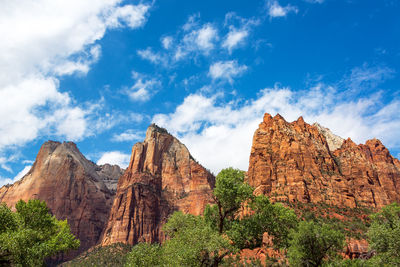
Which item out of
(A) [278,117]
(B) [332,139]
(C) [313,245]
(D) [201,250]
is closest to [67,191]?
(A) [278,117]

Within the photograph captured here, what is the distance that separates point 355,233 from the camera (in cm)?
6431

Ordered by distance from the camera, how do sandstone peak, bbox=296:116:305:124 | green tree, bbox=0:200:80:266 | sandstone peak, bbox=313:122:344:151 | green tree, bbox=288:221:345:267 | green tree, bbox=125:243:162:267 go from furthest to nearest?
sandstone peak, bbox=313:122:344:151 < sandstone peak, bbox=296:116:305:124 < green tree, bbox=125:243:162:267 < green tree, bbox=288:221:345:267 < green tree, bbox=0:200:80:266

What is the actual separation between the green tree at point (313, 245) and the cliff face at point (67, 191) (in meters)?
137

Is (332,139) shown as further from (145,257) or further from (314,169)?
(145,257)

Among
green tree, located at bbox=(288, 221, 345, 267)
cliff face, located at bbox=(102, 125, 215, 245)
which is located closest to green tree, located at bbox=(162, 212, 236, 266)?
green tree, located at bbox=(288, 221, 345, 267)

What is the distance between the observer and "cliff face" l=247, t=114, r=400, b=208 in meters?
86.2

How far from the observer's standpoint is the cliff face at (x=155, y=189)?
14000cm

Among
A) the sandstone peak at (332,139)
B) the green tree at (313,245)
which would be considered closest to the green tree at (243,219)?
the green tree at (313,245)

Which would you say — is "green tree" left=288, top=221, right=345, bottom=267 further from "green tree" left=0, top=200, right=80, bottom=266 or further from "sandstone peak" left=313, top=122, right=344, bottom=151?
"sandstone peak" left=313, top=122, right=344, bottom=151

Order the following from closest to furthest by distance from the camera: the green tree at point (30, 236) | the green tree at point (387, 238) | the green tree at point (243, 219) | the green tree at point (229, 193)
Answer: the green tree at point (30, 236) < the green tree at point (387, 238) < the green tree at point (229, 193) < the green tree at point (243, 219)

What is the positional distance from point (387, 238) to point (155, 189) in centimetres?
13140

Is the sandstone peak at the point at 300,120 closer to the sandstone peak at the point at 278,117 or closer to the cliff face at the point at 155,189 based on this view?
the sandstone peak at the point at 278,117

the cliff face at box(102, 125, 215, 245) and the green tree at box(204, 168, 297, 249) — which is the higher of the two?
the cliff face at box(102, 125, 215, 245)

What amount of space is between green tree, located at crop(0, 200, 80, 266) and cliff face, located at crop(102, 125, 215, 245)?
336 feet
